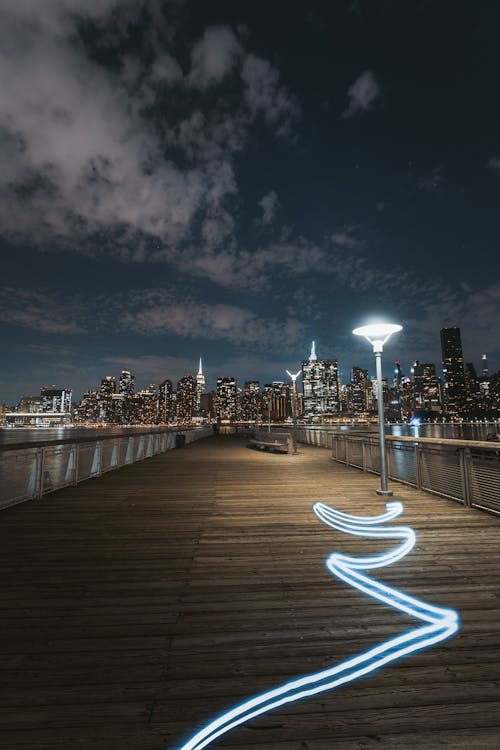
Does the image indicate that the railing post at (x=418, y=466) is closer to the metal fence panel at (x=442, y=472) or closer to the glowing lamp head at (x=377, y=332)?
the metal fence panel at (x=442, y=472)

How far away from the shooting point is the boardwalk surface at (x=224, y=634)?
7.06ft

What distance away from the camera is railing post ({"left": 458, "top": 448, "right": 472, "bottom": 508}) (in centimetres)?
737

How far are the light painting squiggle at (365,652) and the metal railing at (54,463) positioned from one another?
6394mm

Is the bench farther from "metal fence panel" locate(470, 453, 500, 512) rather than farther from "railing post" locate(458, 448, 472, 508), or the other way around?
"metal fence panel" locate(470, 453, 500, 512)

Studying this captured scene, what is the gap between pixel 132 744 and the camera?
2.03m

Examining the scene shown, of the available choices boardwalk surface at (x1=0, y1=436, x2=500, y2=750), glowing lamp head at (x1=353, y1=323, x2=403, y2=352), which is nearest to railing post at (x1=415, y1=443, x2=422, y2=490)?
glowing lamp head at (x1=353, y1=323, x2=403, y2=352)

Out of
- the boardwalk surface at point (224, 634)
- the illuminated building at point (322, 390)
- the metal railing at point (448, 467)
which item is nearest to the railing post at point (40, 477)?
the boardwalk surface at point (224, 634)

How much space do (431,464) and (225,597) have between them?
669 centimetres

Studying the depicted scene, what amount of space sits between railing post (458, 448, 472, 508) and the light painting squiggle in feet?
8.95

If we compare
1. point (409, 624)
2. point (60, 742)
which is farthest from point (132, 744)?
point (409, 624)

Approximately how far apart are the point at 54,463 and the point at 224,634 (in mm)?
7708

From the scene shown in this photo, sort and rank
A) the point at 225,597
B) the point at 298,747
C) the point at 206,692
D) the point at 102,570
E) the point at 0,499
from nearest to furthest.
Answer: the point at 298,747, the point at 206,692, the point at 225,597, the point at 102,570, the point at 0,499

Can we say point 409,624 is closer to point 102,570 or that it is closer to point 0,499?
point 102,570

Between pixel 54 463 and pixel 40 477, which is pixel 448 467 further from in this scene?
pixel 54 463
